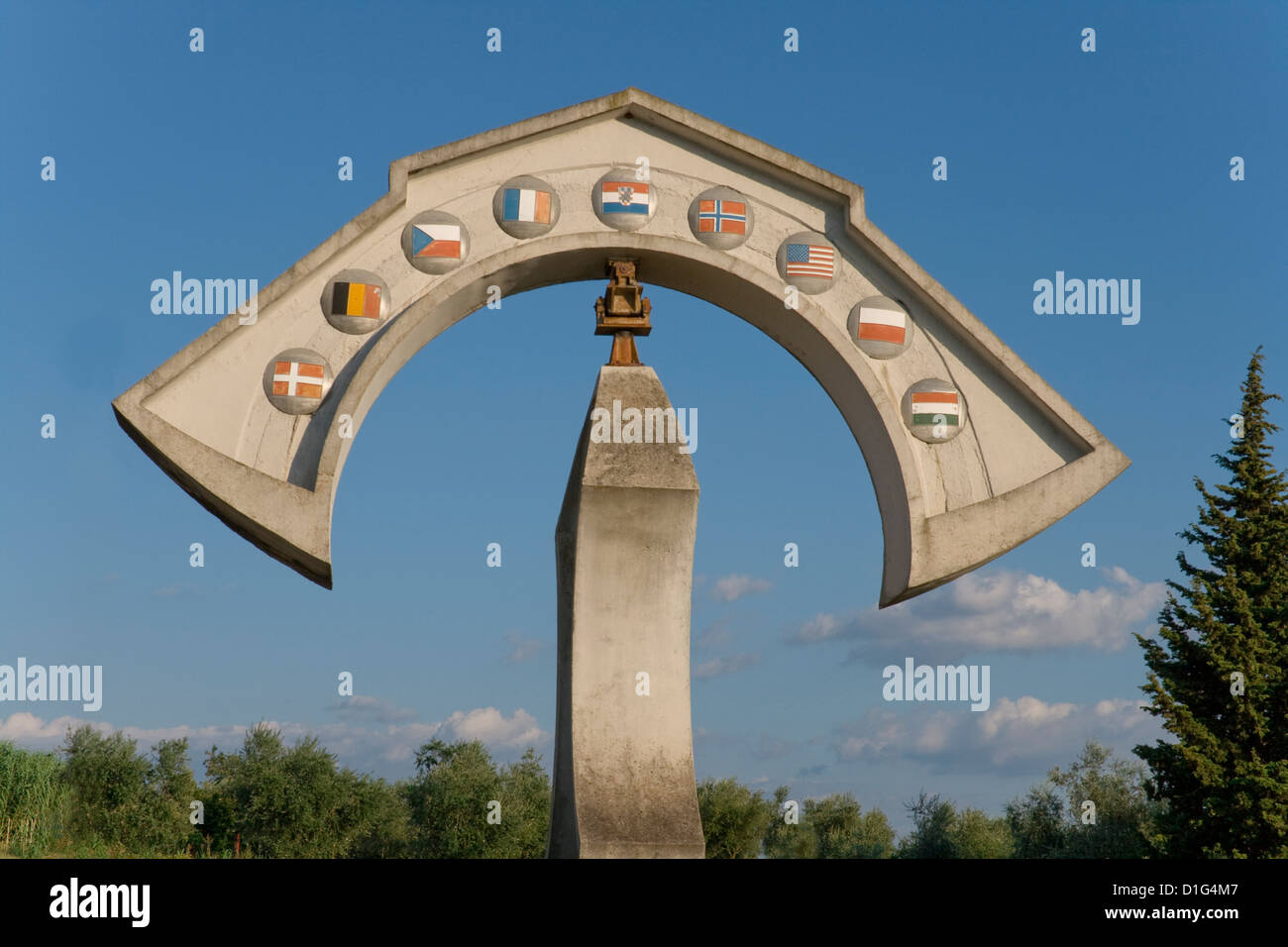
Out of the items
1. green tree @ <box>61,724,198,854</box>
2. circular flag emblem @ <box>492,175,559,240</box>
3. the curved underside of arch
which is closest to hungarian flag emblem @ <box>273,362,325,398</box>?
the curved underside of arch

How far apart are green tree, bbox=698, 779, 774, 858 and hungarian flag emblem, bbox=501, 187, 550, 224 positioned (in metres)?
14.0

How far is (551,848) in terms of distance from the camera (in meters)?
13.4

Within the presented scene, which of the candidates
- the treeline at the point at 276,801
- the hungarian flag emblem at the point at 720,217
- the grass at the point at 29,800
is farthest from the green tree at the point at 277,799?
the hungarian flag emblem at the point at 720,217

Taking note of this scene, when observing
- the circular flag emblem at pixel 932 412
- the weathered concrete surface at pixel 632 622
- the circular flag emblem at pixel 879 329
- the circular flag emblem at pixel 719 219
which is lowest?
the weathered concrete surface at pixel 632 622

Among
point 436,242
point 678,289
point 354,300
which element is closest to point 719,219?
point 678,289

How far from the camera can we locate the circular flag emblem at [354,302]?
1260 centimetres

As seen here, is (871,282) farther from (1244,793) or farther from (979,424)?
(1244,793)

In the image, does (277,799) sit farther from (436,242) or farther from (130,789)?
(436,242)

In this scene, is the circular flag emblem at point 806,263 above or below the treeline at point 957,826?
above

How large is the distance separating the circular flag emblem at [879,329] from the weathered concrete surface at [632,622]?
2.02 m

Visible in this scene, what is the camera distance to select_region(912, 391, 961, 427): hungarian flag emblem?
13.0m
